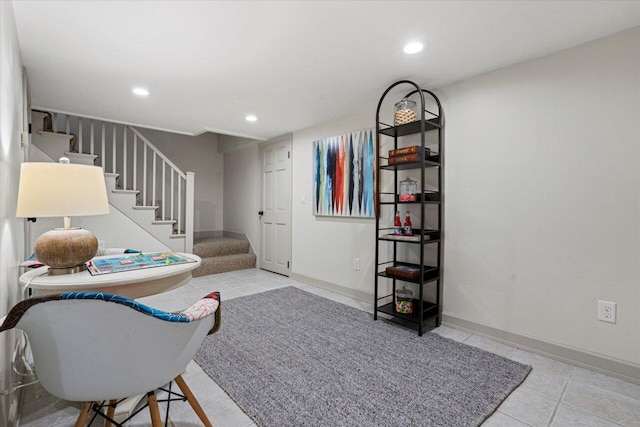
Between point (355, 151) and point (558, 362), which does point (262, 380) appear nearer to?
point (558, 362)

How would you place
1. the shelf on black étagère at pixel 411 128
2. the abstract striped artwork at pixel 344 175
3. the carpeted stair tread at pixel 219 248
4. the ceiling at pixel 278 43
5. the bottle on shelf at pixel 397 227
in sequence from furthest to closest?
the carpeted stair tread at pixel 219 248 → the abstract striped artwork at pixel 344 175 → the bottle on shelf at pixel 397 227 → the shelf on black étagère at pixel 411 128 → the ceiling at pixel 278 43

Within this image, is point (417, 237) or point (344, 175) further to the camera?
point (344, 175)

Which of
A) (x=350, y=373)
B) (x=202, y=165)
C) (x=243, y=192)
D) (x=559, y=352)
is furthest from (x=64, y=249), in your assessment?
(x=202, y=165)

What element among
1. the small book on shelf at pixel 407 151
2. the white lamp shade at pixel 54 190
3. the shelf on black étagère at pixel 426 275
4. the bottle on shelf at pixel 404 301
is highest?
the small book on shelf at pixel 407 151

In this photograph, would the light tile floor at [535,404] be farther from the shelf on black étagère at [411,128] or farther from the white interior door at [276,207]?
the white interior door at [276,207]

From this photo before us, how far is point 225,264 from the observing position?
4.73 m

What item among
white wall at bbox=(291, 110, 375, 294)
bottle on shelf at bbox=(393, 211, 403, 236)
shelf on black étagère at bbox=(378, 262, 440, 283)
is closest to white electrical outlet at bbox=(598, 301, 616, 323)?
shelf on black étagère at bbox=(378, 262, 440, 283)

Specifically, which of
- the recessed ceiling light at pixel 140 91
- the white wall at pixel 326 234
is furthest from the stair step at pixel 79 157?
the white wall at pixel 326 234

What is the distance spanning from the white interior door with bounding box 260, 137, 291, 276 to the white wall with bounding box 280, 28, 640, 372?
2434 millimetres

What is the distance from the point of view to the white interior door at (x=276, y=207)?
4512mm

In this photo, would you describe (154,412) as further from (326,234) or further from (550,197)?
(326,234)

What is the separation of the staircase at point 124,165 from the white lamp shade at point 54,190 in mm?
2960

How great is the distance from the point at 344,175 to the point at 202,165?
3.39 meters

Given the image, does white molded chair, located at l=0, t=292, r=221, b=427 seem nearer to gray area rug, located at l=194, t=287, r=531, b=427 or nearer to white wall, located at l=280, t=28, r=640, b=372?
gray area rug, located at l=194, t=287, r=531, b=427
